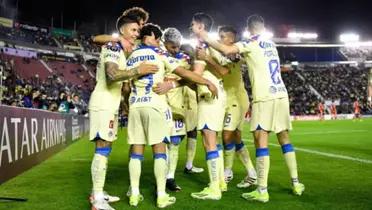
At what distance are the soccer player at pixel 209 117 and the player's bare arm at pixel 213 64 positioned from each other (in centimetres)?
1

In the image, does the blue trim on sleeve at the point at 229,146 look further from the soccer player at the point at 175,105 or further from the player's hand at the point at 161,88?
the player's hand at the point at 161,88

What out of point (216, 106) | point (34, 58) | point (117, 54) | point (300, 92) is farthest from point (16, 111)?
point (300, 92)

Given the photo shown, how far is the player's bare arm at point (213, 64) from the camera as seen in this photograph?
5.81 m

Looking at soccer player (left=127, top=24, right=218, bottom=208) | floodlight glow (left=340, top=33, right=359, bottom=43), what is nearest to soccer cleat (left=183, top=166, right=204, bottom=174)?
soccer player (left=127, top=24, right=218, bottom=208)

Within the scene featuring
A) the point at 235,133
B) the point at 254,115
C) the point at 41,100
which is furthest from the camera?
the point at 41,100

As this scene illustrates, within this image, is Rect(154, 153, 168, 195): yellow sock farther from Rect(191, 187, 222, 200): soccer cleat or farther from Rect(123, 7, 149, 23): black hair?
Rect(123, 7, 149, 23): black hair

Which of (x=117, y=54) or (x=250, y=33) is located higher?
(x=250, y=33)

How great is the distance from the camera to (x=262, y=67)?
19.0ft

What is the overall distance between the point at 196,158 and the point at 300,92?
48926 millimetres

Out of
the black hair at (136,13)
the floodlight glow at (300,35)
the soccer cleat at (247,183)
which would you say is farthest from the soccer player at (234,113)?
the floodlight glow at (300,35)

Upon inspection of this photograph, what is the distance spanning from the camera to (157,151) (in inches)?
207

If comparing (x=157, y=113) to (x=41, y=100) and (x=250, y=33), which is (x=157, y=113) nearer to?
(x=250, y=33)

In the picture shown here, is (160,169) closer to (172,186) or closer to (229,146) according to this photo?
(172,186)

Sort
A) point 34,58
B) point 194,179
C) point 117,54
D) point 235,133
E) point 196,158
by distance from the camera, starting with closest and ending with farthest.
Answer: point 117,54, point 235,133, point 194,179, point 196,158, point 34,58
